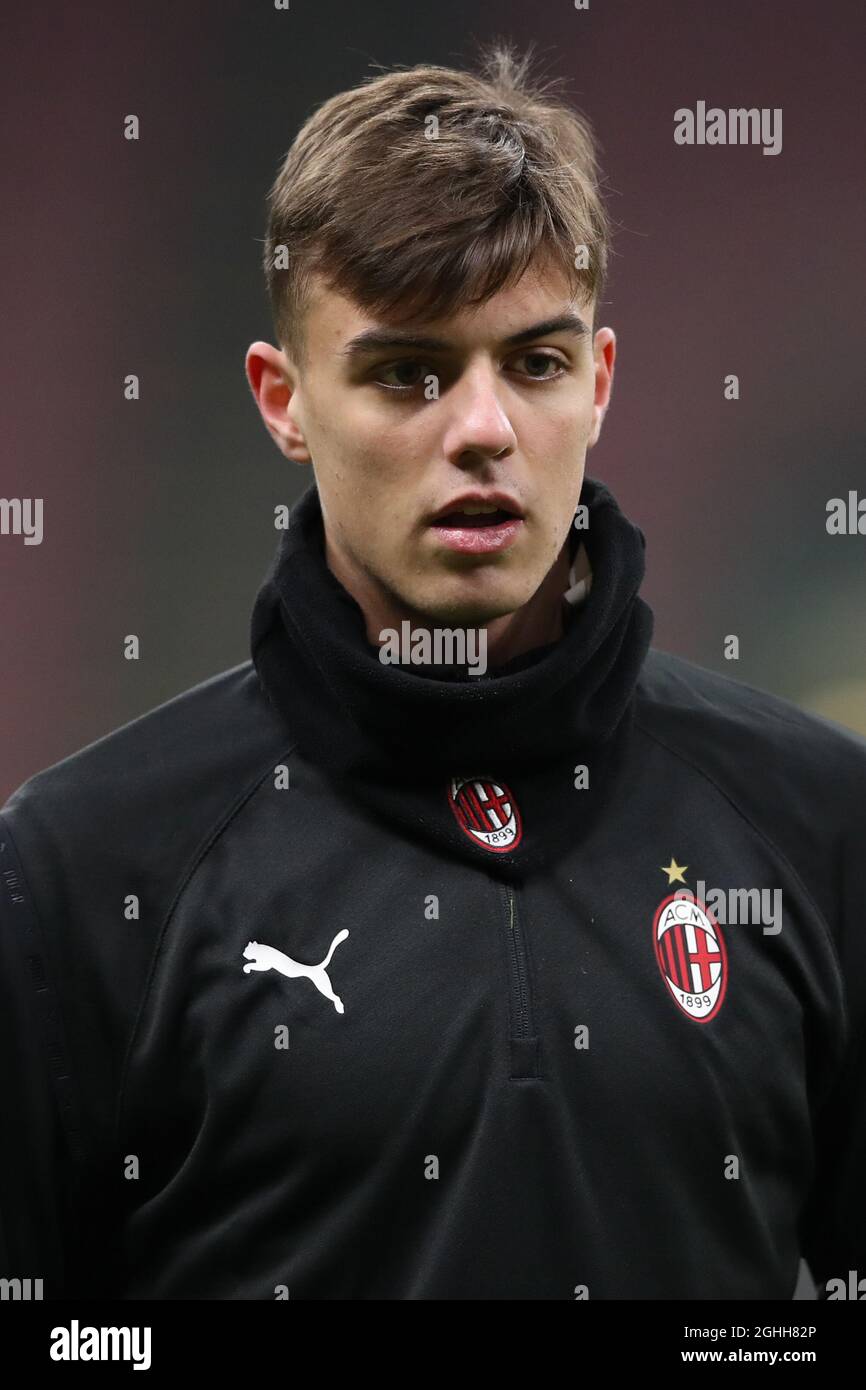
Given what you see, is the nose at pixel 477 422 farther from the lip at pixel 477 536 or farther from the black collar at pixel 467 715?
the black collar at pixel 467 715

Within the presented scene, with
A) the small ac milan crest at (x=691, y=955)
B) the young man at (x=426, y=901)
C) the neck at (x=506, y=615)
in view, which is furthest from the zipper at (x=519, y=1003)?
the neck at (x=506, y=615)

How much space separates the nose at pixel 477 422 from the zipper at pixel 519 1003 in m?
0.30

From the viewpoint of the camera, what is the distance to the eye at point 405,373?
1199 mm

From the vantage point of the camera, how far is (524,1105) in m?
1.16

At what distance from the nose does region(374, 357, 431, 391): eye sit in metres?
0.03

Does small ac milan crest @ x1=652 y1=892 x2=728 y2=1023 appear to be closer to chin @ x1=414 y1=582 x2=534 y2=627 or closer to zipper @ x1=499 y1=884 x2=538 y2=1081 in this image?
zipper @ x1=499 y1=884 x2=538 y2=1081

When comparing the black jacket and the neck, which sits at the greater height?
the neck

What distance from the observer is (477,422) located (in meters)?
1.17

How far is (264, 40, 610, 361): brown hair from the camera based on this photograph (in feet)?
3.87

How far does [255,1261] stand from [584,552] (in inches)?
22.2

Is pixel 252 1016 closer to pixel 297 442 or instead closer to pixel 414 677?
pixel 414 677

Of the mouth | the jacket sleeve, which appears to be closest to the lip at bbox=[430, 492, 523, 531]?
the mouth

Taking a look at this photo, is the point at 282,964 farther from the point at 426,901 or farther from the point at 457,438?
the point at 457,438
